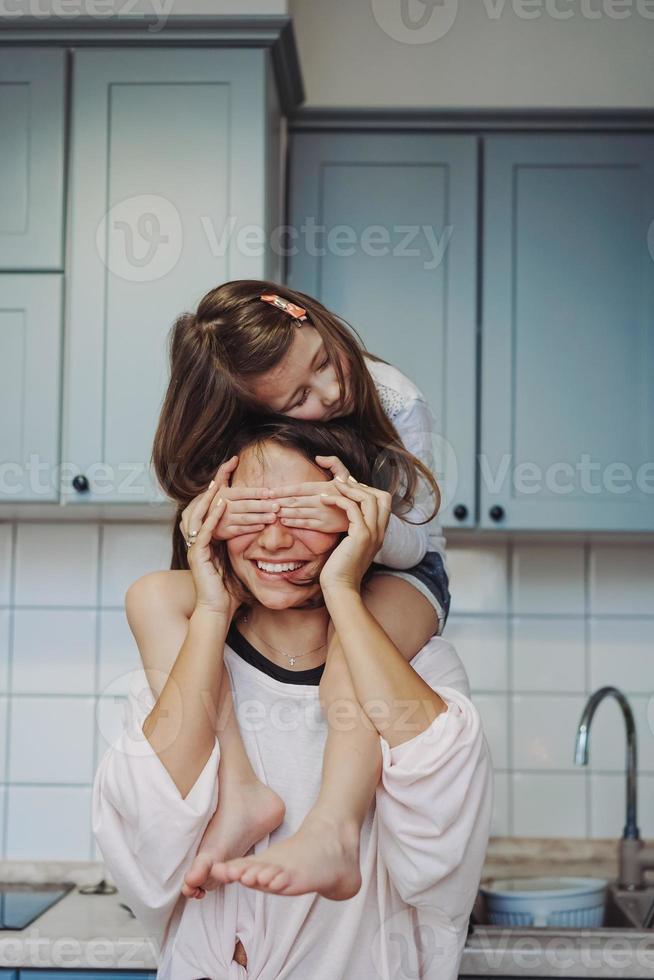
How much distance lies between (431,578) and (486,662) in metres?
0.96

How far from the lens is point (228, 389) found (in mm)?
1389

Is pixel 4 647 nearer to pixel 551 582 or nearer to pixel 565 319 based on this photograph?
pixel 551 582

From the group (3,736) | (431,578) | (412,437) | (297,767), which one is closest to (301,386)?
(412,437)

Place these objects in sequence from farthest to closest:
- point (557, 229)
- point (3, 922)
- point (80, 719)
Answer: point (80, 719) → point (557, 229) → point (3, 922)

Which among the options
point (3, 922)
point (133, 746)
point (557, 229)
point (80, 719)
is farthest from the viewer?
point (80, 719)

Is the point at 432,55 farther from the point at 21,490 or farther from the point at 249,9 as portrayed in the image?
the point at 21,490

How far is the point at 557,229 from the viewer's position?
7.25 ft

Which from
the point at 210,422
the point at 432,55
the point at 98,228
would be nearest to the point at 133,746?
the point at 210,422

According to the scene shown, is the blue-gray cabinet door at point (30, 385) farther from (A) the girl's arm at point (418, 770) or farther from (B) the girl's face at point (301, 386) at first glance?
(A) the girl's arm at point (418, 770)

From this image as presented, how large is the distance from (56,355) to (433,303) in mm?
736

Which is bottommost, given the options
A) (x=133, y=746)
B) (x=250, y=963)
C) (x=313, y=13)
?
(x=250, y=963)

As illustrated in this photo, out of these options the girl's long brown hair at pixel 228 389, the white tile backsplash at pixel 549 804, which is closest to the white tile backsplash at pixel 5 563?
the girl's long brown hair at pixel 228 389

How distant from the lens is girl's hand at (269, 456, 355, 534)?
4.10 feet

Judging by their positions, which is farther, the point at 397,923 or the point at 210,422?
the point at 210,422
